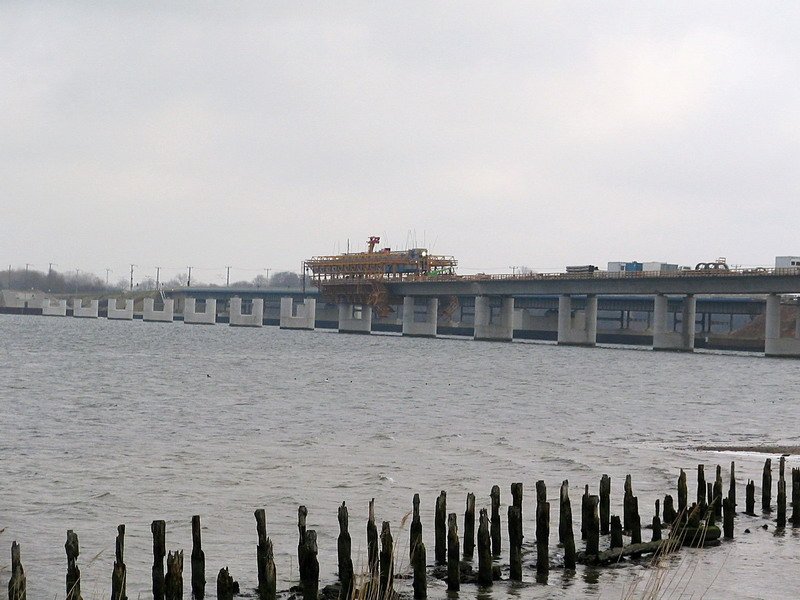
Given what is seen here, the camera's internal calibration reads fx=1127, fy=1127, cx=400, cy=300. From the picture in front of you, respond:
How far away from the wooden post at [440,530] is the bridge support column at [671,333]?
136 meters

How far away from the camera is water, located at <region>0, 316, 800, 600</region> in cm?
2328

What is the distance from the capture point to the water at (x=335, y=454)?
23.3 m

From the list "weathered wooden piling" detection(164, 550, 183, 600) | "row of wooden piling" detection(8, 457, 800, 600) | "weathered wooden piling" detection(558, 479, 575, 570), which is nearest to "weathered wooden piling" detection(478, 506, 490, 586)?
"row of wooden piling" detection(8, 457, 800, 600)

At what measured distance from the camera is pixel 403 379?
88625mm

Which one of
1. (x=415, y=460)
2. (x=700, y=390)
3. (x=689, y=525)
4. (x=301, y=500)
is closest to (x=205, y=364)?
(x=700, y=390)

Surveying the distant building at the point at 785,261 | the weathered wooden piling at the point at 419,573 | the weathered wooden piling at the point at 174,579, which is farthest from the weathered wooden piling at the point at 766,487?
the distant building at the point at 785,261

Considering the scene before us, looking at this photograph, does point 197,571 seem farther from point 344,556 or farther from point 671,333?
point 671,333

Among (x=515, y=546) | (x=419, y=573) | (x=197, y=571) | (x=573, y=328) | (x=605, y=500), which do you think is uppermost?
(x=573, y=328)

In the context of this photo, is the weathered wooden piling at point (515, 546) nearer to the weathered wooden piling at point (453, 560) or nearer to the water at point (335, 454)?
the water at point (335, 454)

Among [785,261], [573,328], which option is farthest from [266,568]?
[573,328]

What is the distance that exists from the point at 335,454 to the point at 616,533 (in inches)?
702

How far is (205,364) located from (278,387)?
30422mm

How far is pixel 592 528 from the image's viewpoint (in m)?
23.2

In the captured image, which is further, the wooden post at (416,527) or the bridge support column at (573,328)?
the bridge support column at (573,328)
